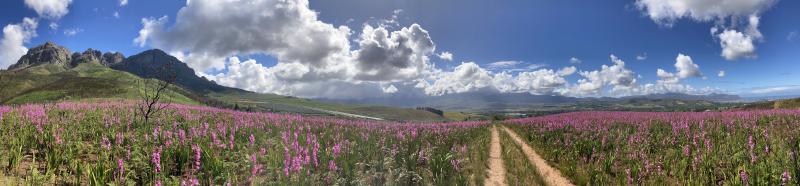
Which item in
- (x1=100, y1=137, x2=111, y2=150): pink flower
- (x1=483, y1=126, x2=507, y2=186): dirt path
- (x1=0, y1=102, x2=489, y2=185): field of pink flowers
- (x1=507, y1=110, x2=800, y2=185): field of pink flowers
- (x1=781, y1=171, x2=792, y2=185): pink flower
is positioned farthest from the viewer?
(x1=483, y1=126, x2=507, y2=186): dirt path

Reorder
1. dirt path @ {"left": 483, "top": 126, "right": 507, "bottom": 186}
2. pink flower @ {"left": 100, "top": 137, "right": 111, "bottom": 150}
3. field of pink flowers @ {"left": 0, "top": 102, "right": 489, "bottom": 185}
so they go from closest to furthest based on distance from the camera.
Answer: field of pink flowers @ {"left": 0, "top": 102, "right": 489, "bottom": 185}, pink flower @ {"left": 100, "top": 137, "right": 111, "bottom": 150}, dirt path @ {"left": 483, "top": 126, "right": 507, "bottom": 186}

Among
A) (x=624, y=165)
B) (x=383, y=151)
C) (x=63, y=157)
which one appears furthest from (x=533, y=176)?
(x=63, y=157)

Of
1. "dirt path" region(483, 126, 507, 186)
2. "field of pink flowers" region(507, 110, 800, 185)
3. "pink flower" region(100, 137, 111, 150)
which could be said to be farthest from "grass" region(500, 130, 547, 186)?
"pink flower" region(100, 137, 111, 150)

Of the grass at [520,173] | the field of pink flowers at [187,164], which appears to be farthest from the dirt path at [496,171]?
the field of pink flowers at [187,164]

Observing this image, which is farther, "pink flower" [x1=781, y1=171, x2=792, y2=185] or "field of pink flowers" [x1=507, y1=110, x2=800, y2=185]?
"field of pink flowers" [x1=507, y1=110, x2=800, y2=185]

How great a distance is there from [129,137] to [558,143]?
13.4 metres

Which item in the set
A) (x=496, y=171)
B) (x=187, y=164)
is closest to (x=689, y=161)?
(x=496, y=171)

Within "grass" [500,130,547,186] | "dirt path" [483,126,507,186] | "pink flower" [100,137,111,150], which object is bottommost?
"dirt path" [483,126,507,186]

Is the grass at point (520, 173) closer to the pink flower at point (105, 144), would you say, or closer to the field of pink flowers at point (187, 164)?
the field of pink flowers at point (187, 164)

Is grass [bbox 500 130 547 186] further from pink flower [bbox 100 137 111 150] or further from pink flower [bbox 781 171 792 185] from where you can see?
pink flower [bbox 100 137 111 150]

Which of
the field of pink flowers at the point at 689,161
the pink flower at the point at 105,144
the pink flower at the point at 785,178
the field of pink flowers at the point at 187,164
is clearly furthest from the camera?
the pink flower at the point at 105,144

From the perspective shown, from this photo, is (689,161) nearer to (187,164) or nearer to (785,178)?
(785,178)

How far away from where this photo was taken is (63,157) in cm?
693

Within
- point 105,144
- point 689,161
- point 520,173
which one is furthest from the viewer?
point 520,173
